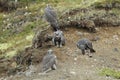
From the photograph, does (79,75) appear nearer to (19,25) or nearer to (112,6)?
(112,6)

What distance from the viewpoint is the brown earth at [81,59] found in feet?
73.9

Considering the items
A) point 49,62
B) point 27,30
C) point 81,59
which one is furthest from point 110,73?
point 27,30

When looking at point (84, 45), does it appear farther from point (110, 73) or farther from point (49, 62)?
point (49, 62)

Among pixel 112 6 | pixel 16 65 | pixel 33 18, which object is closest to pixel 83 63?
pixel 16 65

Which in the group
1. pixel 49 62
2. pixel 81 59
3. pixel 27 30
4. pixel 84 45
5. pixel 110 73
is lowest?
pixel 110 73

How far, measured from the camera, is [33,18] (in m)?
36.0

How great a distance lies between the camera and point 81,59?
24.7 metres

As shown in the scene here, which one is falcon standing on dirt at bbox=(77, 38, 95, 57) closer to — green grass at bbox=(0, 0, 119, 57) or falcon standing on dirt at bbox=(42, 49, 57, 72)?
falcon standing on dirt at bbox=(42, 49, 57, 72)

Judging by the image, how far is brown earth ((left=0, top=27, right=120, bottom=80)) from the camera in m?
22.5

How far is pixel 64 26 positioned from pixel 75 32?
850mm

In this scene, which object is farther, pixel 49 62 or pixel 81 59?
pixel 81 59

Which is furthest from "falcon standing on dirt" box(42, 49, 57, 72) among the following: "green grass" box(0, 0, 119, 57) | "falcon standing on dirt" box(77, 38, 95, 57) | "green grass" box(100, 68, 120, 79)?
"green grass" box(0, 0, 119, 57)

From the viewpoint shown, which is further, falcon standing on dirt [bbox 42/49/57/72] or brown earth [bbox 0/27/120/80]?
falcon standing on dirt [bbox 42/49/57/72]

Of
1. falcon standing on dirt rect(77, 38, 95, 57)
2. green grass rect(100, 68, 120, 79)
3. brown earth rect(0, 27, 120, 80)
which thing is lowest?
green grass rect(100, 68, 120, 79)
